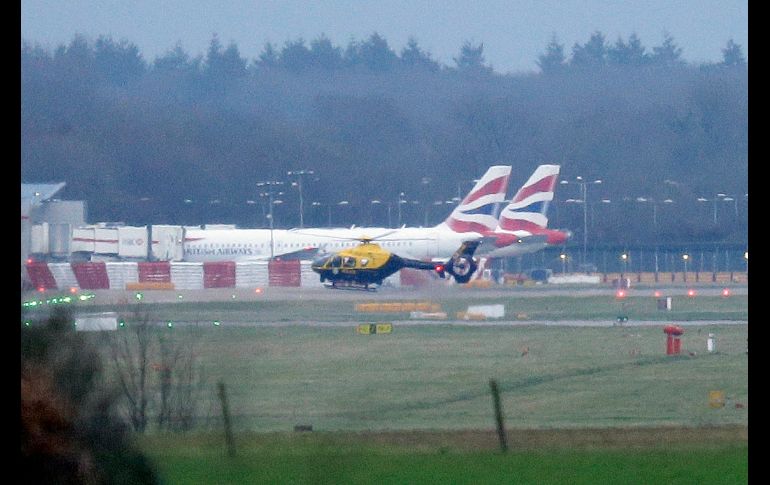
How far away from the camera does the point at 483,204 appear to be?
20250 millimetres

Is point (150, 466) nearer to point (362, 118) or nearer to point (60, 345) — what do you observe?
point (60, 345)

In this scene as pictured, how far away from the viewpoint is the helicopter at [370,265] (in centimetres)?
1905

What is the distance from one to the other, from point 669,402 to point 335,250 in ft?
41.6

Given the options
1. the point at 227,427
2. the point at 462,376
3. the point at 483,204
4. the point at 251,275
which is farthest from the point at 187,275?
the point at 227,427

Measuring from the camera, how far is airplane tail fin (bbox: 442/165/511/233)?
16859 mm

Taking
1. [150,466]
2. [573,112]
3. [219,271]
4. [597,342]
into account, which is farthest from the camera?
[219,271]

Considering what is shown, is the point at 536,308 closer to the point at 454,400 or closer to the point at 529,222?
the point at 529,222

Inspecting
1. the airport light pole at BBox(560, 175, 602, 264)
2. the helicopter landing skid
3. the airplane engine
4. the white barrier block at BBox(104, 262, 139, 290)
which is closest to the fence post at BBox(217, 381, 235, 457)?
the white barrier block at BBox(104, 262, 139, 290)

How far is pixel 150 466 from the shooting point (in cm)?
346

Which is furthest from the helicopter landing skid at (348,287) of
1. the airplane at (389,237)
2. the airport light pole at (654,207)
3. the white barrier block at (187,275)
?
the airport light pole at (654,207)

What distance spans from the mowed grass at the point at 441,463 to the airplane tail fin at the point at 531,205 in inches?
409

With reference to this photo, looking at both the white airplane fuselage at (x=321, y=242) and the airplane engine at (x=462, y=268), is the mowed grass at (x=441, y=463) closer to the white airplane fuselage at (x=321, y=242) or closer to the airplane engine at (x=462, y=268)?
the white airplane fuselage at (x=321, y=242)
